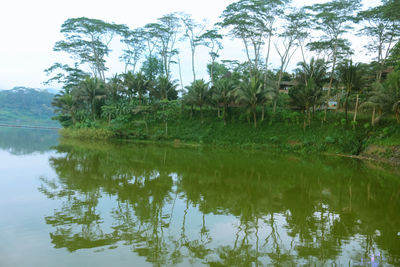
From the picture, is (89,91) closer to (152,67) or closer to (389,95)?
(152,67)

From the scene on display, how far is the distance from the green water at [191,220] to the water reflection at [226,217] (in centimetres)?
2

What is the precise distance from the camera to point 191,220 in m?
5.52

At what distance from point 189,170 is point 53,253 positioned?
289 inches

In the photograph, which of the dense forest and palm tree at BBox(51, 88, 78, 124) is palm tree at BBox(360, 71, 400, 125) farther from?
palm tree at BBox(51, 88, 78, 124)

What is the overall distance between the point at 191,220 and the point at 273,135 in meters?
18.2

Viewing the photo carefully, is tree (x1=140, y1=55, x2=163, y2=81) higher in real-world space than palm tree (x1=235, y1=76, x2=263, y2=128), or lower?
higher

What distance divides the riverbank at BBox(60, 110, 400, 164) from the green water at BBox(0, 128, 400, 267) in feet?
31.1

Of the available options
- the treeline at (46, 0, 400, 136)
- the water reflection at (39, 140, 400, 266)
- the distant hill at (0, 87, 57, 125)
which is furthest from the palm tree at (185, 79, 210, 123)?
the distant hill at (0, 87, 57, 125)

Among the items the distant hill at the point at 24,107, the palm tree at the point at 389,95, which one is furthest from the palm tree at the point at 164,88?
the distant hill at the point at 24,107

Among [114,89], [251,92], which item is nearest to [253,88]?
[251,92]

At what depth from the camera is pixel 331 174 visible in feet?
37.2

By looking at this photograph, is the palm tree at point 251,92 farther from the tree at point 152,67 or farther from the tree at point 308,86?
the tree at point 152,67

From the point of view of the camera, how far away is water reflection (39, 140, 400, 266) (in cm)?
423

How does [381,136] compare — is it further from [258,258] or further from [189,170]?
[258,258]
